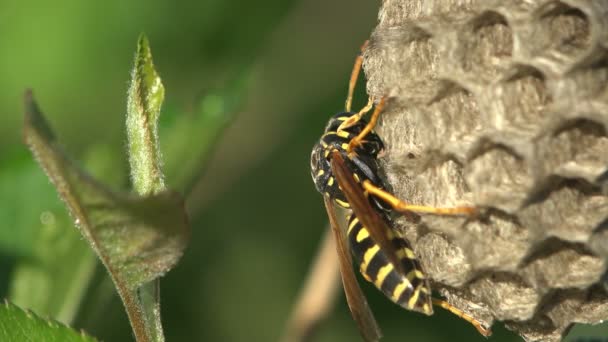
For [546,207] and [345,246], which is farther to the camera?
[345,246]

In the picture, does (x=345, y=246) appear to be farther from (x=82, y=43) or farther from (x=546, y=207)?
(x=82, y=43)

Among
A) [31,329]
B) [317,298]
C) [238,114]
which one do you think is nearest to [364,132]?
Result: [317,298]

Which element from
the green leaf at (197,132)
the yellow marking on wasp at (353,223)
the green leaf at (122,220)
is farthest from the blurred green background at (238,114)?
the green leaf at (122,220)

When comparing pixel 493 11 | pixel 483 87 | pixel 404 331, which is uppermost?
pixel 493 11

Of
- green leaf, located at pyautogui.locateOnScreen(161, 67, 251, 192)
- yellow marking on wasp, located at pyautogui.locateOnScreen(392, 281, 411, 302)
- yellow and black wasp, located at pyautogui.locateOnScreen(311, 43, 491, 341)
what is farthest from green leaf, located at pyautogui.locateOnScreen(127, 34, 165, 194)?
green leaf, located at pyautogui.locateOnScreen(161, 67, 251, 192)

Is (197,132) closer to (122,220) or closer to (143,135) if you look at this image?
(143,135)

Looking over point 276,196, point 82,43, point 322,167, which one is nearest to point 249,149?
point 276,196

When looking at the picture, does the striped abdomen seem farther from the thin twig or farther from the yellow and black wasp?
the thin twig
